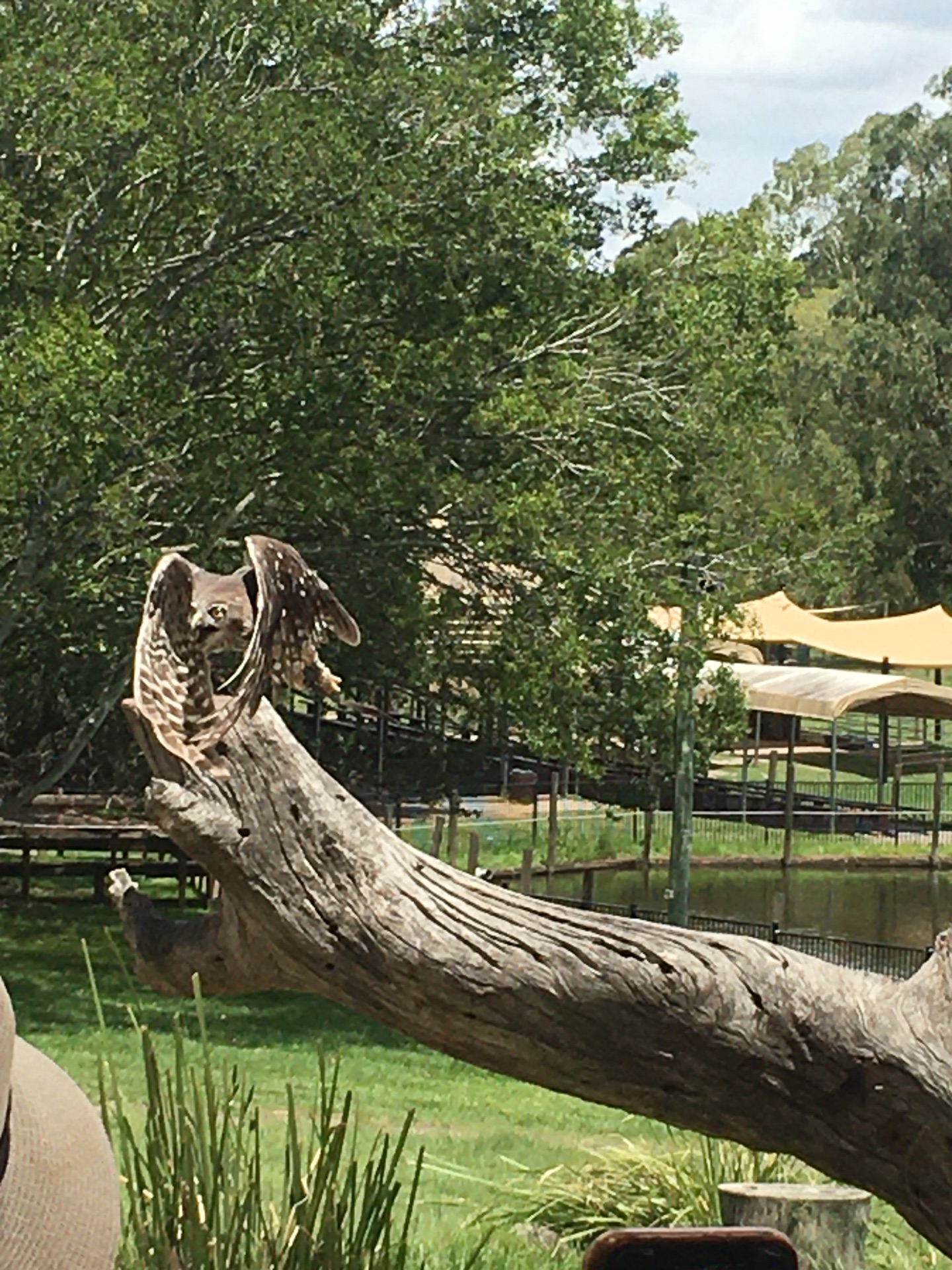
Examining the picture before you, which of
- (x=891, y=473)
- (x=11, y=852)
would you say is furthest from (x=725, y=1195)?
(x=891, y=473)

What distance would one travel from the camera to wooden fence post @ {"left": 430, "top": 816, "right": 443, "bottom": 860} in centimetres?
2207

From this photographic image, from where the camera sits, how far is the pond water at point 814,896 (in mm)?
26562

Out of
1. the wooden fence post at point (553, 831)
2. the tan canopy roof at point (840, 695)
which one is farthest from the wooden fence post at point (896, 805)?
the wooden fence post at point (553, 831)

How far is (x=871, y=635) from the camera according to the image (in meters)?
44.2

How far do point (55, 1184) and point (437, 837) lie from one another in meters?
20.4

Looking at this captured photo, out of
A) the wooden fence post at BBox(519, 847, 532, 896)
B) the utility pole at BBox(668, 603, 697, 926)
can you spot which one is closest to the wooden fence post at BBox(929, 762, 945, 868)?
the wooden fence post at BBox(519, 847, 532, 896)

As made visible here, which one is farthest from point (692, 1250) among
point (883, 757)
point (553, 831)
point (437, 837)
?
point (883, 757)

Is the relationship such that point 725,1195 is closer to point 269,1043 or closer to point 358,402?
point 269,1043

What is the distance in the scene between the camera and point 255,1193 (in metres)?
5.38

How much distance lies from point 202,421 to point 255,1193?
12281 millimetres

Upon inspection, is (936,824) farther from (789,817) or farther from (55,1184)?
(55,1184)

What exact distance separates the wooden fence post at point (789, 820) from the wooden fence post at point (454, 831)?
6092mm

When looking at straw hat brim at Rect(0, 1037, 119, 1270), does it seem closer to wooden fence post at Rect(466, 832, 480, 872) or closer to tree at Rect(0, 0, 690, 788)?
tree at Rect(0, 0, 690, 788)

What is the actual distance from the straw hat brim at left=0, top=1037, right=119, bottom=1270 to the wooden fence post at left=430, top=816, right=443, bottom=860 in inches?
784
